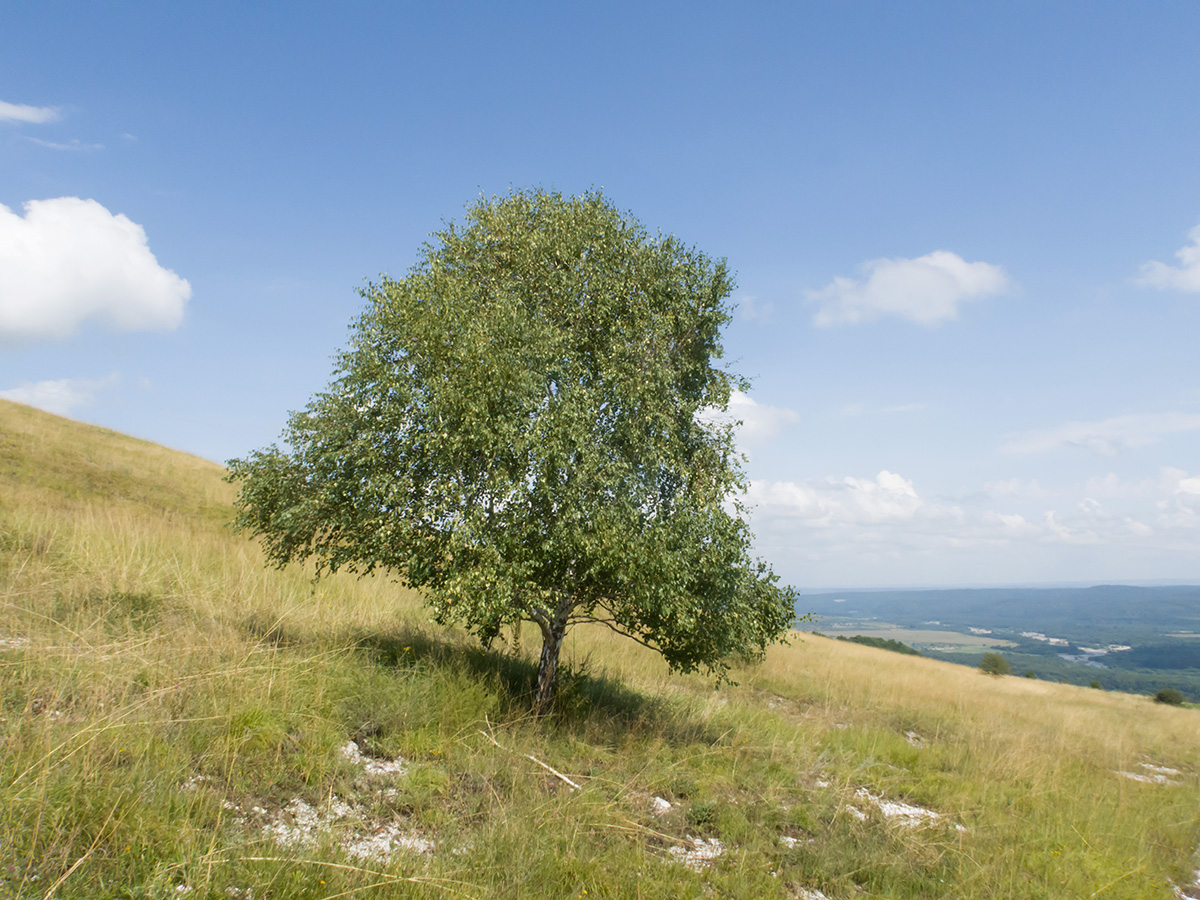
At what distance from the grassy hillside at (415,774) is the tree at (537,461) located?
1.89 metres

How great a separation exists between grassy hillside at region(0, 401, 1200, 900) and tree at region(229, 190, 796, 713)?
189cm

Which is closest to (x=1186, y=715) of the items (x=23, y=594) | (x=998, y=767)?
(x=998, y=767)

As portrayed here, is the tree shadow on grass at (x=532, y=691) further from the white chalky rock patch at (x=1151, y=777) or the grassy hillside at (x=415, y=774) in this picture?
the white chalky rock patch at (x=1151, y=777)

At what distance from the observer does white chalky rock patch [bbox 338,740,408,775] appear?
919 cm

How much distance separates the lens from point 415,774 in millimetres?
9141

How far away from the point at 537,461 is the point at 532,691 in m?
5.63

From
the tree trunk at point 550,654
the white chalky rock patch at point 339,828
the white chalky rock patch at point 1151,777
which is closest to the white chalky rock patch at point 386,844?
the white chalky rock patch at point 339,828

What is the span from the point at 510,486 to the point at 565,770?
4.95 meters

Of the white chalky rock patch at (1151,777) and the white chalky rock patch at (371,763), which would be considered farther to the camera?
the white chalky rock patch at (1151,777)

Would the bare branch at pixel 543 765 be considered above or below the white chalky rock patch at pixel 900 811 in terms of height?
above

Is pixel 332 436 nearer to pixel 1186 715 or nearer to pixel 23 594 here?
pixel 23 594

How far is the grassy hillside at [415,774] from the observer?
20.4 ft

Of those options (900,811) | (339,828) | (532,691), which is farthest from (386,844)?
(900,811)

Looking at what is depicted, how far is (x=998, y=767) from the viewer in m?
15.7
